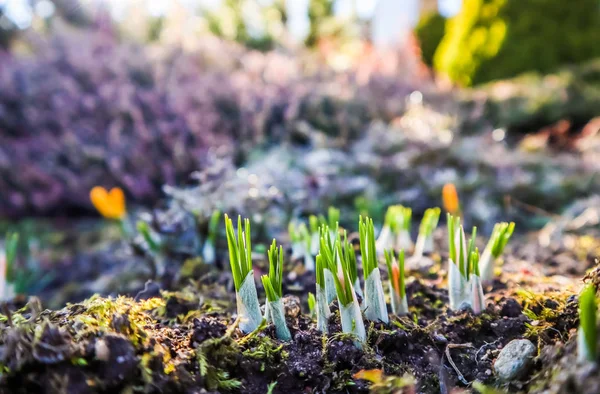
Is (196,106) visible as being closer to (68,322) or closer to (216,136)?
(216,136)

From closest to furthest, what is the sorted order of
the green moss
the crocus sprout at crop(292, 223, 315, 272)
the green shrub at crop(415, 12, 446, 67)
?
the green moss → the crocus sprout at crop(292, 223, 315, 272) → the green shrub at crop(415, 12, 446, 67)

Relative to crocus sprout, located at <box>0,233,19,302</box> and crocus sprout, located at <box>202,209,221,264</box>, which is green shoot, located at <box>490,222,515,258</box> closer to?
crocus sprout, located at <box>202,209,221,264</box>

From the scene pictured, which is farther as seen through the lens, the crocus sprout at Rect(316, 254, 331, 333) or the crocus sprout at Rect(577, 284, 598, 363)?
the crocus sprout at Rect(316, 254, 331, 333)

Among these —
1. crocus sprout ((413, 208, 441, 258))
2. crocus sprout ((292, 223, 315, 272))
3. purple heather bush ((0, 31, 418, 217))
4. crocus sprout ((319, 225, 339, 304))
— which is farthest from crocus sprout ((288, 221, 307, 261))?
purple heather bush ((0, 31, 418, 217))

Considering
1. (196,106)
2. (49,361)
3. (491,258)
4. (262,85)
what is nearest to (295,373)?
(49,361)

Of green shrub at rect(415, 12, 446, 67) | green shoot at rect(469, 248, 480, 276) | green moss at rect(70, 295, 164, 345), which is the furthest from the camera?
green shrub at rect(415, 12, 446, 67)

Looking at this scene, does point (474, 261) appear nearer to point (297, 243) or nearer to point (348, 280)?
point (348, 280)
